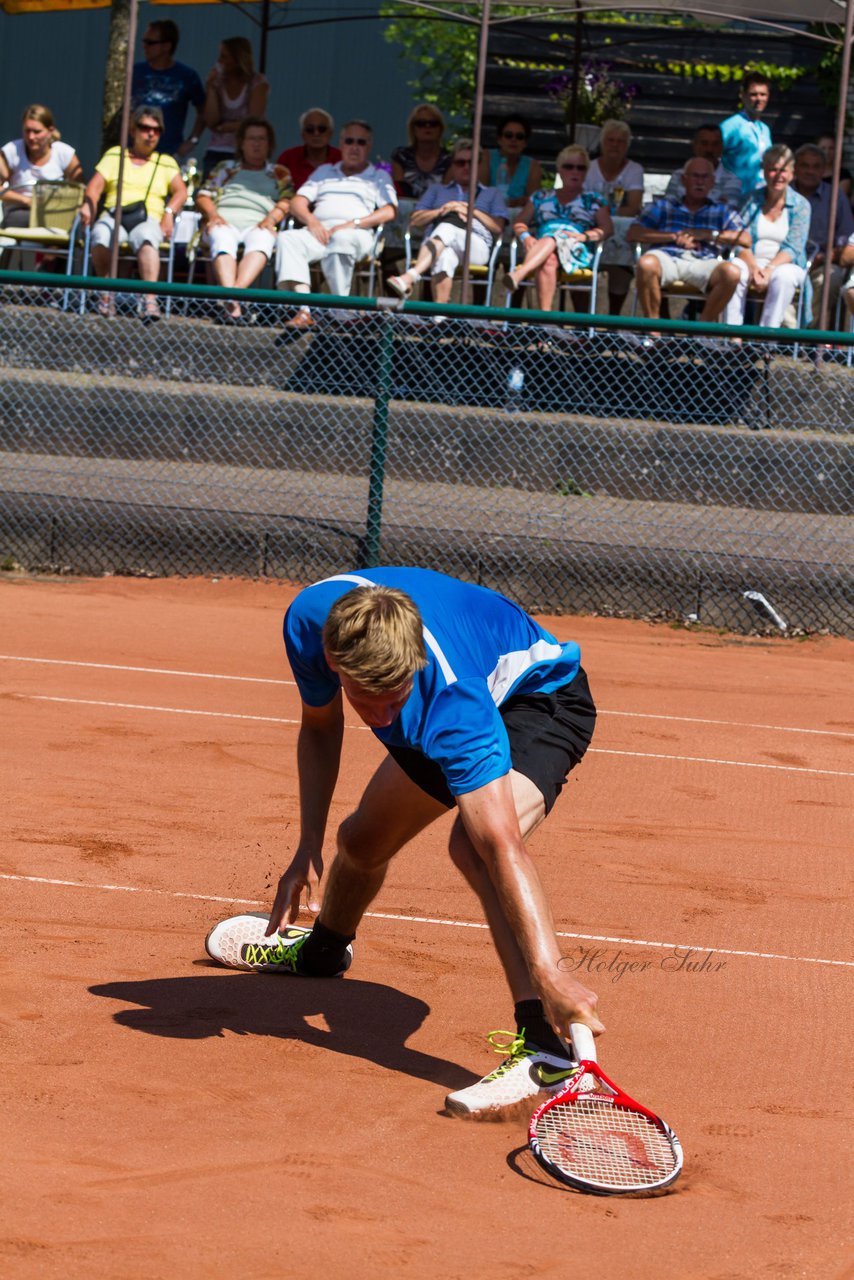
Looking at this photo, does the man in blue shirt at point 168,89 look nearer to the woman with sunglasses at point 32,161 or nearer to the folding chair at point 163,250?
the woman with sunglasses at point 32,161

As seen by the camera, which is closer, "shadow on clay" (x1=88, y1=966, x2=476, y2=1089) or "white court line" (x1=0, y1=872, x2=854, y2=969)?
"shadow on clay" (x1=88, y1=966, x2=476, y2=1089)

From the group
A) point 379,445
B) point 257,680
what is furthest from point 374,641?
point 379,445

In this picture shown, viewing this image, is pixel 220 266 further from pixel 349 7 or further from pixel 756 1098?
pixel 349 7

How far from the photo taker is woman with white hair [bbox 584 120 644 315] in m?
12.9

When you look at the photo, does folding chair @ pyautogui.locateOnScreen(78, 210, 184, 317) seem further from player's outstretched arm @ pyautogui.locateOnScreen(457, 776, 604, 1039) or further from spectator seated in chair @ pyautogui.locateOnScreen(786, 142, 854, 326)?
player's outstretched arm @ pyautogui.locateOnScreen(457, 776, 604, 1039)

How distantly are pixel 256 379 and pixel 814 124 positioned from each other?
862cm

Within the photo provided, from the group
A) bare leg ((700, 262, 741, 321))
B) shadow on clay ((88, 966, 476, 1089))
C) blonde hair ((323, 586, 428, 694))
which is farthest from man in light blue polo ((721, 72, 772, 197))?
blonde hair ((323, 586, 428, 694))

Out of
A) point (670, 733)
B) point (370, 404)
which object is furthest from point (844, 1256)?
point (370, 404)

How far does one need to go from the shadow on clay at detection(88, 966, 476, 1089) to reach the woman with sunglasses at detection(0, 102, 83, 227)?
1000 centimetres

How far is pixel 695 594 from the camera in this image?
10742mm

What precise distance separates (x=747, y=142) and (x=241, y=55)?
459 cm

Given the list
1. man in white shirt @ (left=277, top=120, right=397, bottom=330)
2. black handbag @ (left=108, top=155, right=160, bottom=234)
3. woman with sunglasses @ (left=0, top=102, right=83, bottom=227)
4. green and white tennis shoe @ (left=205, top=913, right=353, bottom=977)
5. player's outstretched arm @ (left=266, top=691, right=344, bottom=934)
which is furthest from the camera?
woman with sunglasses @ (left=0, top=102, right=83, bottom=227)

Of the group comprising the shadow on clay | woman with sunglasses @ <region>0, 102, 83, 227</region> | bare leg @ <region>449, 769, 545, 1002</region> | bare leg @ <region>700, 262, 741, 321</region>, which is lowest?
the shadow on clay

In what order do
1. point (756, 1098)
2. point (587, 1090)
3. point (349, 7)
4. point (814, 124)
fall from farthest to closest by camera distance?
point (349, 7)
point (814, 124)
point (756, 1098)
point (587, 1090)
